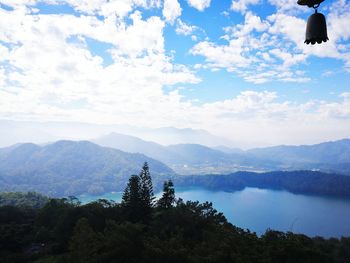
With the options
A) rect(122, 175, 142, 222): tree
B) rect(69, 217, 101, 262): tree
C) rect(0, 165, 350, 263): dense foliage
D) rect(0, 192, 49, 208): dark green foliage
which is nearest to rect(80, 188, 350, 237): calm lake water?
rect(0, 165, 350, 263): dense foliage

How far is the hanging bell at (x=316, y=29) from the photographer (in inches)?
193

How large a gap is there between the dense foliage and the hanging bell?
18.5m

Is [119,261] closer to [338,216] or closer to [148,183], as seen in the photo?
[148,183]

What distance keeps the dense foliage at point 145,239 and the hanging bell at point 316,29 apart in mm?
18549

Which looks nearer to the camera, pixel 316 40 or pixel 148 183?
pixel 316 40

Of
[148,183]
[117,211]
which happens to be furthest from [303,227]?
[117,211]

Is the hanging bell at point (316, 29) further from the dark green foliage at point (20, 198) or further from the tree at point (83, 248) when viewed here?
the dark green foliage at point (20, 198)

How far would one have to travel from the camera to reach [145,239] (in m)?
25.7

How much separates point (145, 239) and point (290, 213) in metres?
138

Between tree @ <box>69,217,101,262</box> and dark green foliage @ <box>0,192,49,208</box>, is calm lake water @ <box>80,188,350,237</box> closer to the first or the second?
dark green foliage @ <box>0,192,49,208</box>

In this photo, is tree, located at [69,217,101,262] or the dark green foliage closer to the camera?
tree, located at [69,217,101,262]

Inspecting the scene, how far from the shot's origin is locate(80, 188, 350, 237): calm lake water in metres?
121

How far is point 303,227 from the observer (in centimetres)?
12331

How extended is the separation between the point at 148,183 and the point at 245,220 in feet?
293
